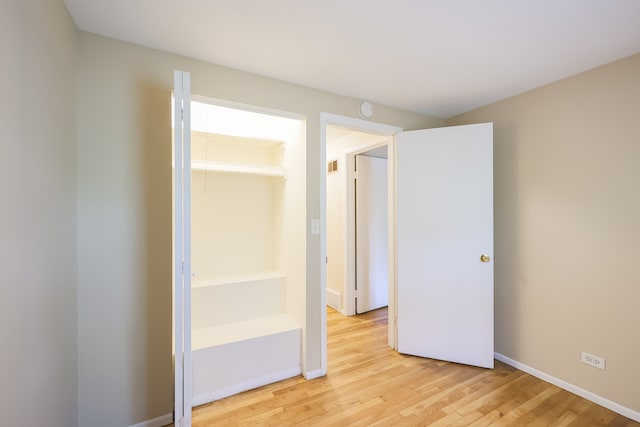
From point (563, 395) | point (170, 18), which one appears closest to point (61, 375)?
point (170, 18)

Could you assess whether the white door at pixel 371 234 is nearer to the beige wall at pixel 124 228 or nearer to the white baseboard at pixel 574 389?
the white baseboard at pixel 574 389

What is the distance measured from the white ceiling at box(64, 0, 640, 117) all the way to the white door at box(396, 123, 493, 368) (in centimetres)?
58

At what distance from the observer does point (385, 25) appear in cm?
149

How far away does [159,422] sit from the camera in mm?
1688

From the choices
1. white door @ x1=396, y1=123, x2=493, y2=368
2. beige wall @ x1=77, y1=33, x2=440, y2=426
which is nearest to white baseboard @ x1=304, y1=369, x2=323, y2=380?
white door @ x1=396, y1=123, x2=493, y2=368

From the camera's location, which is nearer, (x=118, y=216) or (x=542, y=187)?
(x=118, y=216)

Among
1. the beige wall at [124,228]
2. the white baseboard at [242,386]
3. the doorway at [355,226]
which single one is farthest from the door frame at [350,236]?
the beige wall at [124,228]

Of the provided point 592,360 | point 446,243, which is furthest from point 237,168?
point 592,360

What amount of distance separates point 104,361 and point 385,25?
8.05ft

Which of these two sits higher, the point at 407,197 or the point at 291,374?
the point at 407,197

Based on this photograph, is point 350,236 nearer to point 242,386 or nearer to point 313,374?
point 313,374

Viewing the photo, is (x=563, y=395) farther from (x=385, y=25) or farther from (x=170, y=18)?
(x=170, y=18)

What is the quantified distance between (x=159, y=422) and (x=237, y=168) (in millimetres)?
1810

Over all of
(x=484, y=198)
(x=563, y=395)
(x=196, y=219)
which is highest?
(x=484, y=198)
